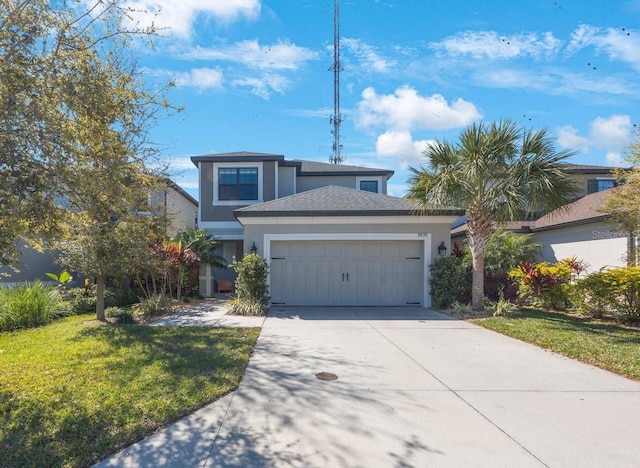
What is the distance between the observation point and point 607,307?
10477 millimetres

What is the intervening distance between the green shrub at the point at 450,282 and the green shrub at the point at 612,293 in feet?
9.78

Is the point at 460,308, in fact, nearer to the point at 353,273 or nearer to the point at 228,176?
the point at 353,273

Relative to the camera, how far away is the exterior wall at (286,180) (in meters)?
18.6

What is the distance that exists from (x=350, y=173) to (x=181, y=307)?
35.2 ft

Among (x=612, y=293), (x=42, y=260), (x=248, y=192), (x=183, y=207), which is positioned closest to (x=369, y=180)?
(x=248, y=192)

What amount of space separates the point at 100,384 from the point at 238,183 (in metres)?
13.1

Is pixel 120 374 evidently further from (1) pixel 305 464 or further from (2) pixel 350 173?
(2) pixel 350 173

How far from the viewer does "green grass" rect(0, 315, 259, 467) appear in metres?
3.53

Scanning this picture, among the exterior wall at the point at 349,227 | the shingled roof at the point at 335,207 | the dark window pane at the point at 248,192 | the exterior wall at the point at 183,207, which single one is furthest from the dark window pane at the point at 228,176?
the exterior wall at the point at 349,227

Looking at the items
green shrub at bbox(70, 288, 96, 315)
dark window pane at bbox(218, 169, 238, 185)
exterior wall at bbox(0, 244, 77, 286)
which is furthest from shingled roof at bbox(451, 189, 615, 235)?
exterior wall at bbox(0, 244, 77, 286)

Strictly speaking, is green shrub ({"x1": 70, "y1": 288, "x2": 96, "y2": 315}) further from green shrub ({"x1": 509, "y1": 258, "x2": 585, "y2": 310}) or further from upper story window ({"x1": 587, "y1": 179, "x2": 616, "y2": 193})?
upper story window ({"x1": 587, "y1": 179, "x2": 616, "y2": 193})

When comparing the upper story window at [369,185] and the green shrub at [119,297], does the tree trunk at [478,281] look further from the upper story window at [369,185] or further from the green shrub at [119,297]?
the green shrub at [119,297]

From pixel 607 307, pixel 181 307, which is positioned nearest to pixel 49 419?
pixel 181 307

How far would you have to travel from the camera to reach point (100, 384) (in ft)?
16.2
